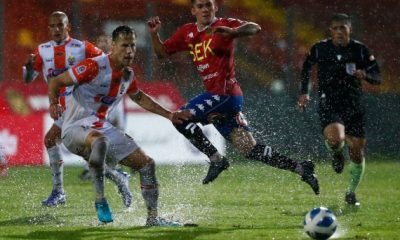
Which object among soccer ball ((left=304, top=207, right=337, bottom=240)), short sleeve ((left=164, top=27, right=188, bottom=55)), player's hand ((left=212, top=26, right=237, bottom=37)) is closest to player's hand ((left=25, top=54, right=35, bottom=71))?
short sleeve ((left=164, top=27, right=188, bottom=55))

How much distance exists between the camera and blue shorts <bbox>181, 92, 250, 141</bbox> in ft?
38.8

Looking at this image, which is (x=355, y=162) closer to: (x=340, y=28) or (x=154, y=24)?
(x=340, y=28)

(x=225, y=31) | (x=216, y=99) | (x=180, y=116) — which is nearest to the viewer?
(x=225, y=31)

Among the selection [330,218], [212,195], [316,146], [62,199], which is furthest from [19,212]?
[316,146]

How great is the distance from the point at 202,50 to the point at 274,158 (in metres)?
1.42

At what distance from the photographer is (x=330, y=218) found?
951cm

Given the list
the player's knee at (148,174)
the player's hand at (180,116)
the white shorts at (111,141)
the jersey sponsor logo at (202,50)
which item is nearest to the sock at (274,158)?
the player's hand at (180,116)

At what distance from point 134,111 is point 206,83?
7269 millimetres

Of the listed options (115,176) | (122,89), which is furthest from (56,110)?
(115,176)

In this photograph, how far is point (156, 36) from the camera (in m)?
12.2

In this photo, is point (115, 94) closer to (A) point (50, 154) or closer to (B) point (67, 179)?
(A) point (50, 154)

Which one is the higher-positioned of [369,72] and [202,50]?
[202,50]

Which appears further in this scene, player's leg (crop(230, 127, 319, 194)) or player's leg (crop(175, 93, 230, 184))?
player's leg (crop(175, 93, 230, 184))

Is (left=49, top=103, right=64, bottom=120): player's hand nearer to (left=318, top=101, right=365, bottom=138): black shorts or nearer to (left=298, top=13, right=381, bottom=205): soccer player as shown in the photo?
(left=298, top=13, right=381, bottom=205): soccer player
